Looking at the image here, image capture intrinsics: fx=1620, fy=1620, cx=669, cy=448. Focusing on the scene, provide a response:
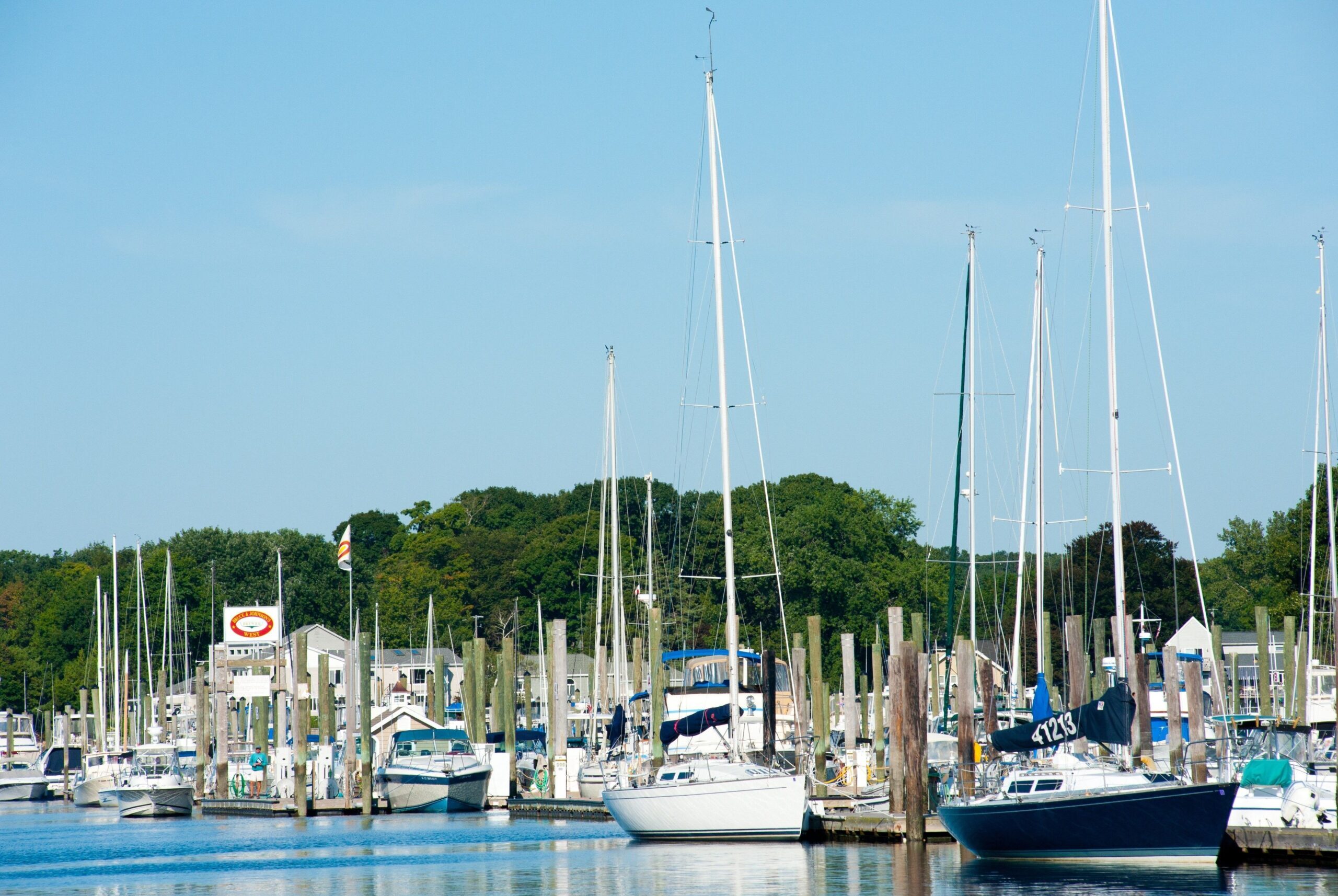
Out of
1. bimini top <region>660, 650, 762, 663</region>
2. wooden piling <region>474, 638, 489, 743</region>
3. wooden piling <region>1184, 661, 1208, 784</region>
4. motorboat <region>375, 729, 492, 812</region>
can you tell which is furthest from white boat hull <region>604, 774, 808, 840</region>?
wooden piling <region>474, 638, 489, 743</region>

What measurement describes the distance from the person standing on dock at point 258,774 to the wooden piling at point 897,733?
96.8ft

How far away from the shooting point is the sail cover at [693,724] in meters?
38.1

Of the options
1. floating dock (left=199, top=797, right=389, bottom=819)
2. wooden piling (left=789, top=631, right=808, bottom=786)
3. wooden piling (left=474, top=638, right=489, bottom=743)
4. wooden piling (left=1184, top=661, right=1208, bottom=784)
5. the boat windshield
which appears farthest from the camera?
the boat windshield

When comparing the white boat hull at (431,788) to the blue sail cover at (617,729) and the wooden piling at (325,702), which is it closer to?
the wooden piling at (325,702)

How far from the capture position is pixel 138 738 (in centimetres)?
7856

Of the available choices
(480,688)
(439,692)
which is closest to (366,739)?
(480,688)

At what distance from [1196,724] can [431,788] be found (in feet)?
89.8

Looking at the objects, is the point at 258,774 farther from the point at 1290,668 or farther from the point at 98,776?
the point at 1290,668

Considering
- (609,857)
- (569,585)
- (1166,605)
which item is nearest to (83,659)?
(569,585)

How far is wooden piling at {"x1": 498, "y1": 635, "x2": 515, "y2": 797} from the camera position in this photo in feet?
164

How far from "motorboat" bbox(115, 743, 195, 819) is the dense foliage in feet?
62.1

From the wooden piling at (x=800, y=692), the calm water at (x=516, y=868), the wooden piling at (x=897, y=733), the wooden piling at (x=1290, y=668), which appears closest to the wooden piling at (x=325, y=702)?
the calm water at (x=516, y=868)

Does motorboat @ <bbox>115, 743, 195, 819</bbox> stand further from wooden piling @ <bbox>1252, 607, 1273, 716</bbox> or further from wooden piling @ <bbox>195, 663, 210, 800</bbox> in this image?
wooden piling @ <bbox>1252, 607, 1273, 716</bbox>

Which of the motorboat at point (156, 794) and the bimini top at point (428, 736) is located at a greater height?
the bimini top at point (428, 736)
